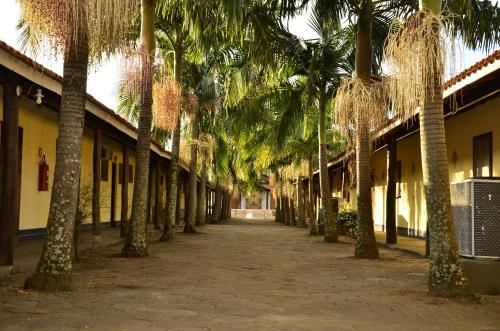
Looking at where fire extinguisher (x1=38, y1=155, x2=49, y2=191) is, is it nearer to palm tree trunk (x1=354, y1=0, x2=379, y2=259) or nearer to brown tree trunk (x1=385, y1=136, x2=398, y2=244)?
palm tree trunk (x1=354, y1=0, x2=379, y2=259)

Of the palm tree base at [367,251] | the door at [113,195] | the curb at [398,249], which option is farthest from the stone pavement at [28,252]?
the door at [113,195]

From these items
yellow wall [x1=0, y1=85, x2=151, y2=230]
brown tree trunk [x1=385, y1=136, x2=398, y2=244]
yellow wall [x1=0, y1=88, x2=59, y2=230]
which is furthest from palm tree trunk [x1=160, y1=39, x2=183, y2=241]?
brown tree trunk [x1=385, y1=136, x2=398, y2=244]

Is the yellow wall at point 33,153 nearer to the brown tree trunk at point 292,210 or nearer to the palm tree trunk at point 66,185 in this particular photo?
the palm tree trunk at point 66,185

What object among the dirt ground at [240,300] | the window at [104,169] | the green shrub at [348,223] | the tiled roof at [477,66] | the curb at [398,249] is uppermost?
the tiled roof at [477,66]

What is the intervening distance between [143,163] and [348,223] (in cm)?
1137

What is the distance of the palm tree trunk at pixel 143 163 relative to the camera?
1313cm

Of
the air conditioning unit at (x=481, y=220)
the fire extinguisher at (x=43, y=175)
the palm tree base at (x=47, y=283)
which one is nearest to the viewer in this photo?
the palm tree base at (x=47, y=283)

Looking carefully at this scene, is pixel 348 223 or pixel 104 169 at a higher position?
pixel 104 169

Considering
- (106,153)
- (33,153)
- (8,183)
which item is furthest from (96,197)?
(106,153)

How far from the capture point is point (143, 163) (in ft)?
44.7

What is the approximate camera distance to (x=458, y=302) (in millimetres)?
7477

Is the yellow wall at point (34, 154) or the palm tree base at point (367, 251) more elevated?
the yellow wall at point (34, 154)

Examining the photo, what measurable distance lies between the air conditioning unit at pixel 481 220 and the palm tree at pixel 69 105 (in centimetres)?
538

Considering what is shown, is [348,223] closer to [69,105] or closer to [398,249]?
[398,249]
